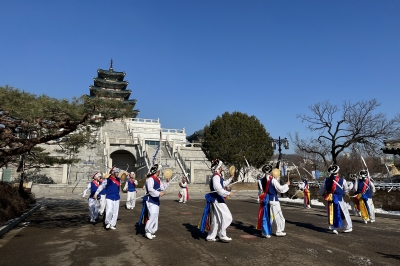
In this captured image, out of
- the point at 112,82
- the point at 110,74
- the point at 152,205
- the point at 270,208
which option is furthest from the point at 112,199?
the point at 110,74

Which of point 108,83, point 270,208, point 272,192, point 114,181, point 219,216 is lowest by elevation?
point 219,216

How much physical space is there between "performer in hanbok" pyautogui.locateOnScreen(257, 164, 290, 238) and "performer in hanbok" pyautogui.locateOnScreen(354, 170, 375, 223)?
4170 millimetres

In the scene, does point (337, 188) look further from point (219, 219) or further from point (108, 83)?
point (108, 83)

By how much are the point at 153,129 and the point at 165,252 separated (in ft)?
160

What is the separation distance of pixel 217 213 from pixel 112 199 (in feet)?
11.6

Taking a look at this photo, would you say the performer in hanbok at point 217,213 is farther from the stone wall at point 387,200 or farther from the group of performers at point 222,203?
the stone wall at point 387,200

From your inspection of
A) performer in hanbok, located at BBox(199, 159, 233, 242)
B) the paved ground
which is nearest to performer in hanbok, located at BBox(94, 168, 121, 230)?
the paved ground

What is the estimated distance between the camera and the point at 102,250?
601 centimetres

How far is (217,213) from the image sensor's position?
22.2 ft

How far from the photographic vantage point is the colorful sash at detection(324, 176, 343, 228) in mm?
7777

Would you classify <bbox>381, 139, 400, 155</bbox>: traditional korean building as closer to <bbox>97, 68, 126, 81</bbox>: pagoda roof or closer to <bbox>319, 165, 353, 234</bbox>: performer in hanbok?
<bbox>319, 165, 353, 234</bbox>: performer in hanbok

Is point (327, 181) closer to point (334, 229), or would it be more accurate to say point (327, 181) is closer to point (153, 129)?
point (334, 229)

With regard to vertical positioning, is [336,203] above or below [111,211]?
above

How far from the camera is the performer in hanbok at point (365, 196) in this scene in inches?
389
